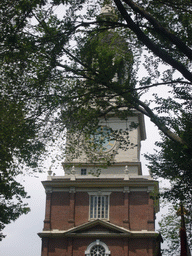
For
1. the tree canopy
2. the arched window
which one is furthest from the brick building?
the tree canopy

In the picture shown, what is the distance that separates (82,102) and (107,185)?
24.1 metres

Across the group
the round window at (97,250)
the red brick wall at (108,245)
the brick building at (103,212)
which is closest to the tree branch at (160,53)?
the brick building at (103,212)

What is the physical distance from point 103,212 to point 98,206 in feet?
2.30

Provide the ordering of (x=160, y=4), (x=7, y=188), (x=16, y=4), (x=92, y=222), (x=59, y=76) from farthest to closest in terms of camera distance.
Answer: (x=92, y=222) → (x=7, y=188) → (x=59, y=76) → (x=160, y=4) → (x=16, y=4)

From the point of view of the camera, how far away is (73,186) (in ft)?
130

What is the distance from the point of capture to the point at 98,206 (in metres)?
39.1

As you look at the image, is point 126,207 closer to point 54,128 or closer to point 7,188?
point 7,188

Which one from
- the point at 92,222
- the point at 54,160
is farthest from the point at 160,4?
the point at 92,222

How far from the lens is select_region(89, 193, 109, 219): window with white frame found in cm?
3862

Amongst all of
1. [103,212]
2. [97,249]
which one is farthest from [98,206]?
[97,249]

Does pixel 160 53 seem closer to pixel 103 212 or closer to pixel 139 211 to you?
pixel 139 211

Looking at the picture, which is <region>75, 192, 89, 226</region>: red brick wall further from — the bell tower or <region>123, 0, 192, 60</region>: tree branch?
<region>123, 0, 192, 60</region>: tree branch

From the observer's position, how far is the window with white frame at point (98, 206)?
38.6m

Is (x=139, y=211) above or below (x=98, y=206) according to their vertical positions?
below
